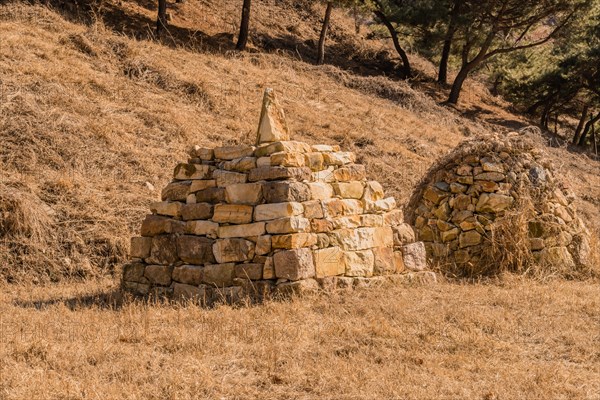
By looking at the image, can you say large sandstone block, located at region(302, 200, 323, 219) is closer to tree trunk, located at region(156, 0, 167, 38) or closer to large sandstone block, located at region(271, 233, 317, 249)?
large sandstone block, located at region(271, 233, 317, 249)

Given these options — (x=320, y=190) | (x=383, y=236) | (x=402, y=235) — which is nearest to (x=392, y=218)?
(x=402, y=235)

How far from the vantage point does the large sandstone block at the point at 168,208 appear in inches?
280

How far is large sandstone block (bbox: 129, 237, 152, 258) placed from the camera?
23.6ft

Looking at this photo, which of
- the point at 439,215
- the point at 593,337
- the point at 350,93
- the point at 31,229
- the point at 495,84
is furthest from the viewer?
the point at 495,84

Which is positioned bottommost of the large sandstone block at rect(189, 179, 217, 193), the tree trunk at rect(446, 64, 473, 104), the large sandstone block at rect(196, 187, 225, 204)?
the large sandstone block at rect(196, 187, 225, 204)

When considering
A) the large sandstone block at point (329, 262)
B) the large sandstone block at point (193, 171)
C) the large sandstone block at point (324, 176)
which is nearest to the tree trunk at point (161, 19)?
the large sandstone block at point (193, 171)

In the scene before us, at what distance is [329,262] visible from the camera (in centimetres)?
662

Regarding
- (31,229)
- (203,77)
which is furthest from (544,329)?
(203,77)

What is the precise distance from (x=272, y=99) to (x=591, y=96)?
27414 mm

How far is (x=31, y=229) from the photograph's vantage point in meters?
8.60

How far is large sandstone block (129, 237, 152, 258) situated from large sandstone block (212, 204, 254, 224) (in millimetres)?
916

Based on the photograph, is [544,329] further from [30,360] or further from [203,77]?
[203,77]

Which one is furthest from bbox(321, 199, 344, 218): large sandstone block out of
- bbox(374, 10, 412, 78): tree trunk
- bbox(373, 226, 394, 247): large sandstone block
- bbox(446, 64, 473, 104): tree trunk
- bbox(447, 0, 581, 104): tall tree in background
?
bbox(374, 10, 412, 78): tree trunk

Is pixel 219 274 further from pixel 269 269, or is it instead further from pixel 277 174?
pixel 277 174
